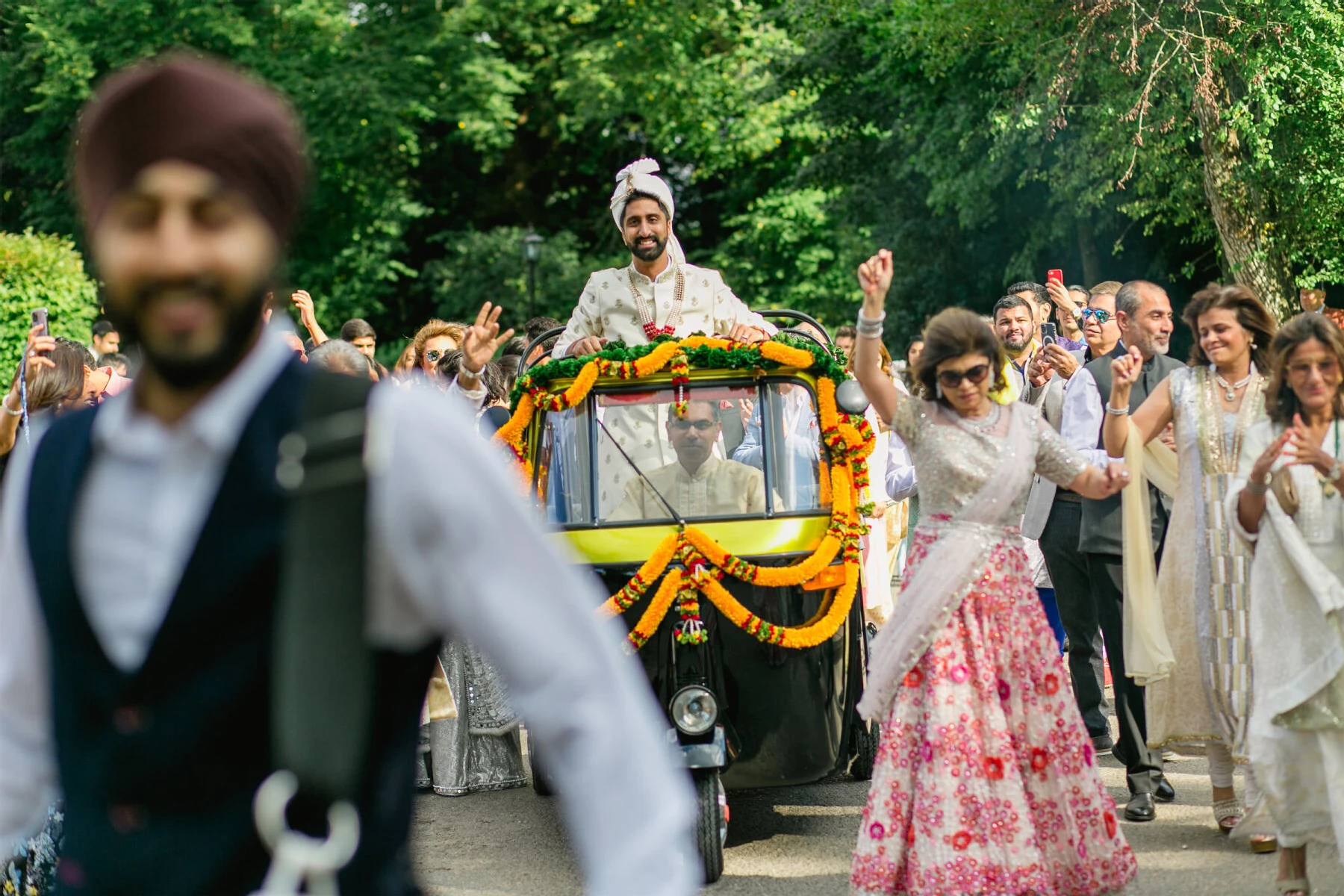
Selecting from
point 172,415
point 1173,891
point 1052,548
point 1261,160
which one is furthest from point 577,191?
point 172,415

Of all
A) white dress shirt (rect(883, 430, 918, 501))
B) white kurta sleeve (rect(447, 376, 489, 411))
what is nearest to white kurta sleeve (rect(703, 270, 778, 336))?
white dress shirt (rect(883, 430, 918, 501))

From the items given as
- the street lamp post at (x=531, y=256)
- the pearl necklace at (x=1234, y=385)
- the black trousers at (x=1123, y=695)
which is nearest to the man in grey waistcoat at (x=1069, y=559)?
the black trousers at (x=1123, y=695)

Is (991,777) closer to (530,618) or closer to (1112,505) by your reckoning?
(1112,505)

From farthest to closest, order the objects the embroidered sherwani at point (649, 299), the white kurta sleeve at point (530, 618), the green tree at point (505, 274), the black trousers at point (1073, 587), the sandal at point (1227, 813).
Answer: the green tree at point (505, 274) < the black trousers at point (1073, 587) < the embroidered sherwani at point (649, 299) < the sandal at point (1227, 813) < the white kurta sleeve at point (530, 618)

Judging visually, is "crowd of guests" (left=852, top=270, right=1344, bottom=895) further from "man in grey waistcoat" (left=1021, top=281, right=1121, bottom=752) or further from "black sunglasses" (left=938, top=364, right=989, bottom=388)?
"man in grey waistcoat" (left=1021, top=281, right=1121, bottom=752)

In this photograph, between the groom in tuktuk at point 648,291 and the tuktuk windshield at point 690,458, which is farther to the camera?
the groom in tuktuk at point 648,291

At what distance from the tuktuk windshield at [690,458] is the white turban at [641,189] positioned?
3.83 ft

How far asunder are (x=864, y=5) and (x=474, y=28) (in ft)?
28.7

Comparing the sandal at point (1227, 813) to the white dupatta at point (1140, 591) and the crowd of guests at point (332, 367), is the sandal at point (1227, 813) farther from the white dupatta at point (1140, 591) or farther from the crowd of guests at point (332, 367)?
the crowd of guests at point (332, 367)

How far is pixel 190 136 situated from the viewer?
1792mm

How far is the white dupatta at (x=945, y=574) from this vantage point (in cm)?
617

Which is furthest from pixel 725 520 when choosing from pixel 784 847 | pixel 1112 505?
pixel 1112 505

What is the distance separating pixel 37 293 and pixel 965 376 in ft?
66.3

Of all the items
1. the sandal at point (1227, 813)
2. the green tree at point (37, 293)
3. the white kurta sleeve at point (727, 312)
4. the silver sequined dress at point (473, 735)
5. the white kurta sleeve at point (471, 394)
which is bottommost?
the sandal at point (1227, 813)
